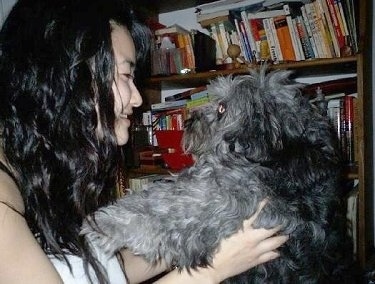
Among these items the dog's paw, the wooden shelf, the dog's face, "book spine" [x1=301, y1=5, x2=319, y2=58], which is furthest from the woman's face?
"book spine" [x1=301, y1=5, x2=319, y2=58]

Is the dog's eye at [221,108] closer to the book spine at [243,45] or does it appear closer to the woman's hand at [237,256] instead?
the woman's hand at [237,256]

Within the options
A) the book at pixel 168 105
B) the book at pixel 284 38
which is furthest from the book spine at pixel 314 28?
the book at pixel 168 105

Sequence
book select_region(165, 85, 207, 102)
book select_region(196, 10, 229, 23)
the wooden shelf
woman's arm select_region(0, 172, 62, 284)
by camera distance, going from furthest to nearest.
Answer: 1. book select_region(165, 85, 207, 102)
2. book select_region(196, 10, 229, 23)
3. the wooden shelf
4. woman's arm select_region(0, 172, 62, 284)

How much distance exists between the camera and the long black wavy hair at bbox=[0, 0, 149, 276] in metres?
1.06

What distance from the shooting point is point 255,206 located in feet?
4.12

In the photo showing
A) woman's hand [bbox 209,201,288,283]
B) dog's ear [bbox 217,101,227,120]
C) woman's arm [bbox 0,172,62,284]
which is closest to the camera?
woman's arm [bbox 0,172,62,284]

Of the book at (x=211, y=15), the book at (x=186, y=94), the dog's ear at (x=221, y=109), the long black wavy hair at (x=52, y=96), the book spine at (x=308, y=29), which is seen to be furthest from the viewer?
the book at (x=186, y=94)

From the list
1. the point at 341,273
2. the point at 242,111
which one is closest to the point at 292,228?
the point at 341,273

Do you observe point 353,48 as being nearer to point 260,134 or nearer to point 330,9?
point 330,9

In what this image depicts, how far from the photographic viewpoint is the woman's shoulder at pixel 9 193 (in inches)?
36.2

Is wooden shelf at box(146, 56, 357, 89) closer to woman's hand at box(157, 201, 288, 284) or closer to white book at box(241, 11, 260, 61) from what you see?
white book at box(241, 11, 260, 61)

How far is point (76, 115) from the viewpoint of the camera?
112 cm

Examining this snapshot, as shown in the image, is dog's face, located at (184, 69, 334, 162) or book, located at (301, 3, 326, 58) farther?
book, located at (301, 3, 326, 58)

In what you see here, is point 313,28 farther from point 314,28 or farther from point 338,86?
point 338,86
